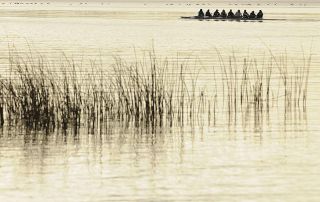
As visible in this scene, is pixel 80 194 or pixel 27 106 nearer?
pixel 80 194

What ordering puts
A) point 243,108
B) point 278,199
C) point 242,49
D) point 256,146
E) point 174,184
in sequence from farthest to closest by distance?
point 242,49, point 243,108, point 256,146, point 174,184, point 278,199

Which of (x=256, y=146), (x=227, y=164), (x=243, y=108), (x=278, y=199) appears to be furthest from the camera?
(x=243, y=108)

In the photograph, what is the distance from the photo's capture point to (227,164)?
993 inches

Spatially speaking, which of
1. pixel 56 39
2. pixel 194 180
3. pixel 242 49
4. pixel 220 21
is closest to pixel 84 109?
pixel 194 180

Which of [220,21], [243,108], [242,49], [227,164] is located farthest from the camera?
[220,21]

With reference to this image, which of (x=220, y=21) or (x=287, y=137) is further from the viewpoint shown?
(x=220, y=21)

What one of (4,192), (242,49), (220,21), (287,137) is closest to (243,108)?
(287,137)

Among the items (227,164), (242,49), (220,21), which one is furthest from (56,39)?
(227,164)

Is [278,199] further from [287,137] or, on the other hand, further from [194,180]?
Result: [287,137]

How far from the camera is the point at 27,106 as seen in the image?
2919cm

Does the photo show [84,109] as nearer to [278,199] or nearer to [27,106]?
[27,106]

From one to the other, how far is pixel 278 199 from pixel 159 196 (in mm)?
2378

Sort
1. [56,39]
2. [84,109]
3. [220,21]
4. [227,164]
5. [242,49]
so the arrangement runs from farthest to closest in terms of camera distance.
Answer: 1. [220,21]
2. [56,39]
3. [242,49]
4. [84,109]
5. [227,164]

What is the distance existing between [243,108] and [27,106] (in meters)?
8.70
